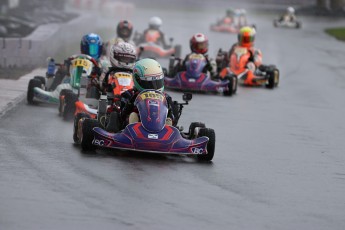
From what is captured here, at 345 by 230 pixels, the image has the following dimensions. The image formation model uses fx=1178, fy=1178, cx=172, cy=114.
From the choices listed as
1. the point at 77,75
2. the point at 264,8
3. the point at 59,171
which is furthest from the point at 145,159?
the point at 264,8

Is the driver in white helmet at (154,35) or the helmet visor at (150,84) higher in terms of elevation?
the helmet visor at (150,84)

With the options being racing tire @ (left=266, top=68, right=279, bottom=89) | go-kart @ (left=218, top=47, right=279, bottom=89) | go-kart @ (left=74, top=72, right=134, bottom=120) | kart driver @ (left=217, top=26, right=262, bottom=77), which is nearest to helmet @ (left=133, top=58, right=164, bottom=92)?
go-kart @ (left=74, top=72, right=134, bottom=120)

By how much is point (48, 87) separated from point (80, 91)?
1498 millimetres

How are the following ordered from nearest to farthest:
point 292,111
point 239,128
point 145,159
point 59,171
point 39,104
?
point 59,171
point 145,159
point 239,128
point 39,104
point 292,111

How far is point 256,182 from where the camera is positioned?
11328mm

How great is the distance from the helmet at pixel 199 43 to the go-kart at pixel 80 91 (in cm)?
412

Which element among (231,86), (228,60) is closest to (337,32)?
(228,60)

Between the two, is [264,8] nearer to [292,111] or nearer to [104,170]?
[292,111]

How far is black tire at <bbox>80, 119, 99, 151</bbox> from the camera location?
479 inches

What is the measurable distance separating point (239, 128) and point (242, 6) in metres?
50.2

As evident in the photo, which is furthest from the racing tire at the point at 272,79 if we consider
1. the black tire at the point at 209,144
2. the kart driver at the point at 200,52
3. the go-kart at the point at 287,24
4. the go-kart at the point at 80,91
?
the go-kart at the point at 287,24

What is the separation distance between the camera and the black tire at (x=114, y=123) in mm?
12688

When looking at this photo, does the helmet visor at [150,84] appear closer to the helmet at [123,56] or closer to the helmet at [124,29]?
the helmet at [123,56]

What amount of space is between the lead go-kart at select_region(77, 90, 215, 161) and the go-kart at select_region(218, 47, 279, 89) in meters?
10.0
